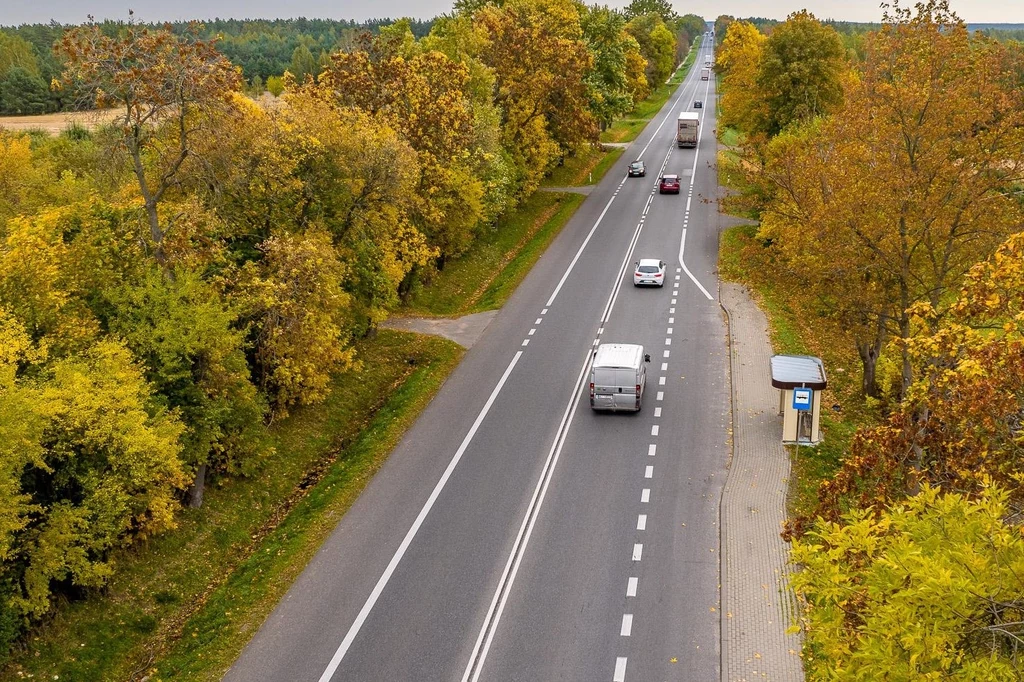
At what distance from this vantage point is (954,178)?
20.7 meters

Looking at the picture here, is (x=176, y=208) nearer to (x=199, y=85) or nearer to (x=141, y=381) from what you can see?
(x=199, y=85)

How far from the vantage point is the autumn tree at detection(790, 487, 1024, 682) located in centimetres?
800

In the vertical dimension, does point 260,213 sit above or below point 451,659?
above

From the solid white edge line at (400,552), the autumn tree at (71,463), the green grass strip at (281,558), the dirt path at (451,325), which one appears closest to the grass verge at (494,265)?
the dirt path at (451,325)

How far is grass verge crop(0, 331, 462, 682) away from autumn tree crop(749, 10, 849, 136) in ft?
103

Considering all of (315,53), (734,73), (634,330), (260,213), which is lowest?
(634,330)

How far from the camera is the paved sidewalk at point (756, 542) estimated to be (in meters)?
15.5

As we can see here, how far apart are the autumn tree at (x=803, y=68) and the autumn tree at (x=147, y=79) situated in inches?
1402

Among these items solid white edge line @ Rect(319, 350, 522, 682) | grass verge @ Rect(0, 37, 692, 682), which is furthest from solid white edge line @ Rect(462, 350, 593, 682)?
grass verge @ Rect(0, 37, 692, 682)

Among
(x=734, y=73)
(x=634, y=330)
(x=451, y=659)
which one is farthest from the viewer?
(x=734, y=73)

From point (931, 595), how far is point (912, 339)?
17.4ft

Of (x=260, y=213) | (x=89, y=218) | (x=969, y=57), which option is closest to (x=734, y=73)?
(x=969, y=57)

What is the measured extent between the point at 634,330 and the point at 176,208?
1723 centimetres

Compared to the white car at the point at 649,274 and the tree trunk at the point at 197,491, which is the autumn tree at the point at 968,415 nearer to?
the tree trunk at the point at 197,491
